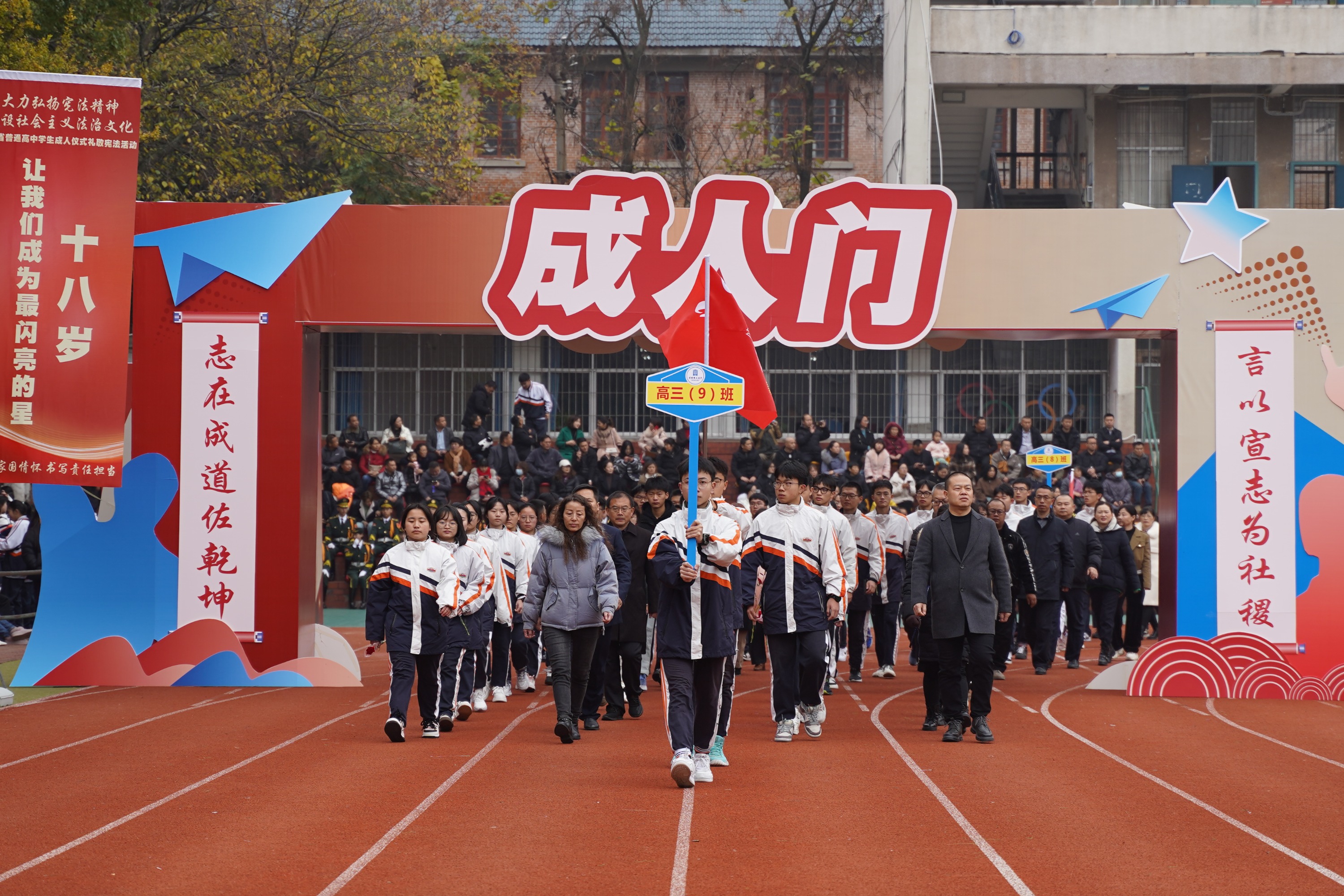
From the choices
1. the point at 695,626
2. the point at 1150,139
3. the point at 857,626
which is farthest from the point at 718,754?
the point at 1150,139

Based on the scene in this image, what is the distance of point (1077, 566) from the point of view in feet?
45.5

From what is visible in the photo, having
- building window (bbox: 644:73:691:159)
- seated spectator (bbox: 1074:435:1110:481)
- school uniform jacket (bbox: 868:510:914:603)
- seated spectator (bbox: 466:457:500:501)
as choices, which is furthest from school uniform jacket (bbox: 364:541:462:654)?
building window (bbox: 644:73:691:159)

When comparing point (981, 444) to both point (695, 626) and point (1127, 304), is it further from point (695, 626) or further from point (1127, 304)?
point (695, 626)

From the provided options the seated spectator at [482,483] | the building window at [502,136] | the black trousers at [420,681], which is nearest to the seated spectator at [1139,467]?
the seated spectator at [482,483]

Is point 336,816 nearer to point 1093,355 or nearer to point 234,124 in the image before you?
point 234,124

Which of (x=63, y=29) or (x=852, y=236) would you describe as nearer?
(x=852, y=236)

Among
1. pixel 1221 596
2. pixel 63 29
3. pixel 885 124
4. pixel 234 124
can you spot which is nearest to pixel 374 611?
pixel 1221 596

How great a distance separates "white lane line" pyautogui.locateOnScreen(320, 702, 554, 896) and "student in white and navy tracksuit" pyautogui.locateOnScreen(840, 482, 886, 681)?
3734 millimetres

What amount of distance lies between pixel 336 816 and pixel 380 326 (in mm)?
5975

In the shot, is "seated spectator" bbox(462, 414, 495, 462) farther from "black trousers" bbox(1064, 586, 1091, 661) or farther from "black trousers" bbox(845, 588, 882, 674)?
"black trousers" bbox(1064, 586, 1091, 661)

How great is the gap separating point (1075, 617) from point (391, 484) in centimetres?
983

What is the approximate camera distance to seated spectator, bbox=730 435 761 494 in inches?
778

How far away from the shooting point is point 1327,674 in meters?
11.6

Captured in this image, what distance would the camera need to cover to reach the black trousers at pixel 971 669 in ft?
29.7
